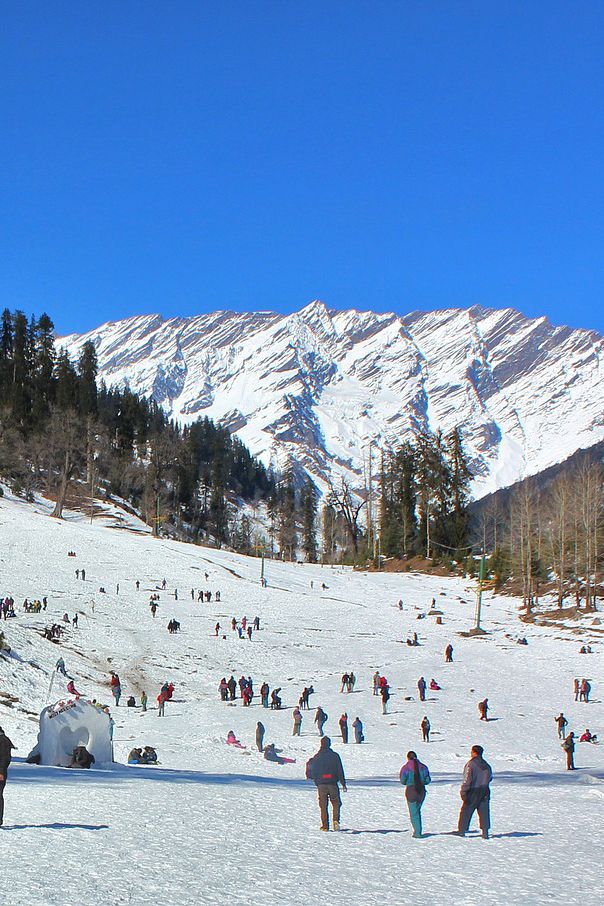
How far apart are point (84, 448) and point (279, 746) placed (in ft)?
241

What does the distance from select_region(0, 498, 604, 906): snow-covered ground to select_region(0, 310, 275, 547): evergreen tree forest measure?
78.5 ft

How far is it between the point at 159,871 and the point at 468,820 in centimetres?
509

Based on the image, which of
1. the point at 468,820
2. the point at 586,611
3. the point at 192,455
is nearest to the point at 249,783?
the point at 468,820

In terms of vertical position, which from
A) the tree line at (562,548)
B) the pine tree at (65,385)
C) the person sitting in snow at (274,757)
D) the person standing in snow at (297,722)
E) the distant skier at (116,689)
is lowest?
the person sitting in snow at (274,757)

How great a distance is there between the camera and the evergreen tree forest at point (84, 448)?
91.8m

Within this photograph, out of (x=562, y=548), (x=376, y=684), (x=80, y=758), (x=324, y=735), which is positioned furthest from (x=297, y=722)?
(x=562, y=548)

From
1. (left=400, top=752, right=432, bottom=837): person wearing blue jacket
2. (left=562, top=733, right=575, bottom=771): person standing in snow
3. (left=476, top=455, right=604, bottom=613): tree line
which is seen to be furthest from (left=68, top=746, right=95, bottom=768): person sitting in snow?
(left=476, top=455, right=604, bottom=613): tree line

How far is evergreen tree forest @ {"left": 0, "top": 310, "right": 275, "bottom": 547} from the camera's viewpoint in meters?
91.8

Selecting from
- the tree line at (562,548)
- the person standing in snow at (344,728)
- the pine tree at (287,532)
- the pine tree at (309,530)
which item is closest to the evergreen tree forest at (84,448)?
the pine tree at (287,532)

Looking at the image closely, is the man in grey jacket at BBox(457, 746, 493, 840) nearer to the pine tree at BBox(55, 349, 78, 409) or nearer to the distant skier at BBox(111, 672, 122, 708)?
the distant skier at BBox(111, 672, 122, 708)

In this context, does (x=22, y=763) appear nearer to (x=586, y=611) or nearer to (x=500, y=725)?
(x=500, y=725)

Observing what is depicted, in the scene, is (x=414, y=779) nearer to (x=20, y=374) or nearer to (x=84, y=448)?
(x=84, y=448)

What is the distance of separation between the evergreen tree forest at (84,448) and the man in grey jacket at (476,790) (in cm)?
7323

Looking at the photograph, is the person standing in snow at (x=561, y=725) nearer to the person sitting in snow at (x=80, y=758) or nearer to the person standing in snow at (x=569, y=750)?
the person standing in snow at (x=569, y=750)
